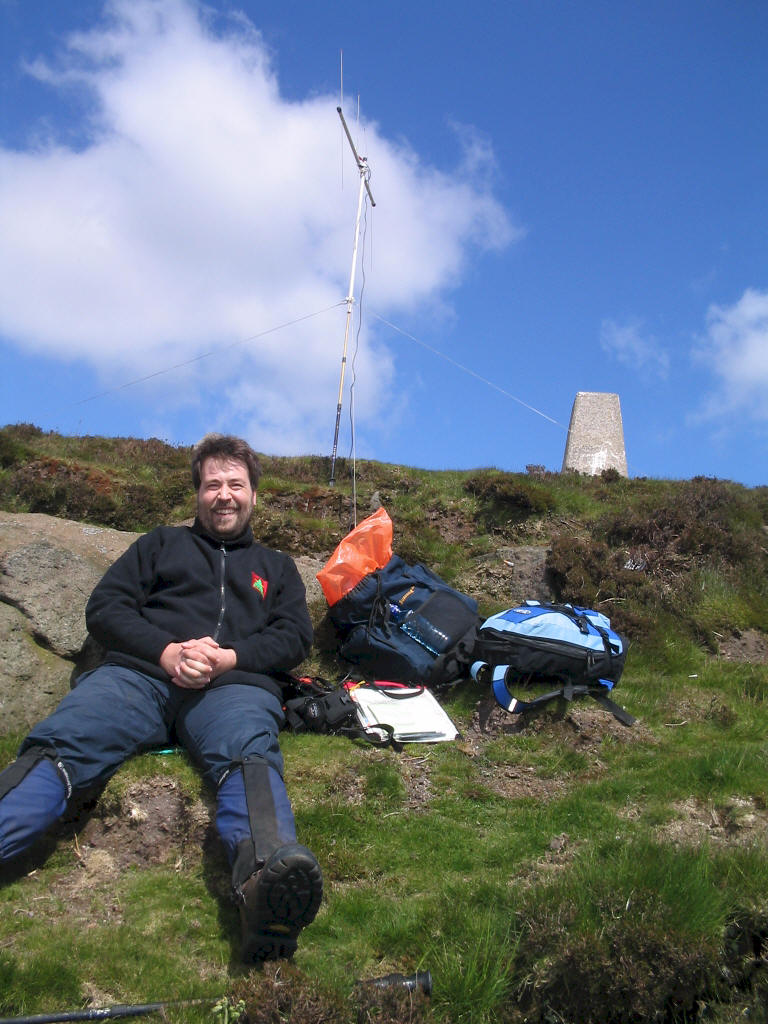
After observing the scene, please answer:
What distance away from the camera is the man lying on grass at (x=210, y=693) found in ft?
10.8

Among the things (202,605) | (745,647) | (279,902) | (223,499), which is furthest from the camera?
(745,647)

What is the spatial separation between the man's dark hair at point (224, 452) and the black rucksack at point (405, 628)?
1506mm

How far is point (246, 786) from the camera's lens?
370cm

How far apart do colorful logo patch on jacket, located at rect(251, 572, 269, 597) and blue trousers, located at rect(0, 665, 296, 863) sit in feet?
2.47

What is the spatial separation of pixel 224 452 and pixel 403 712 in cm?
234

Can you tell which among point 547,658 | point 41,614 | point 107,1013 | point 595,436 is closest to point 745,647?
point 547,658

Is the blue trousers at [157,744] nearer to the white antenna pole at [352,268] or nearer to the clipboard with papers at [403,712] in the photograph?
the clipboard with papers at [403,712]

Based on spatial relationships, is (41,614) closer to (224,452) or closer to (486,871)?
(224,452)

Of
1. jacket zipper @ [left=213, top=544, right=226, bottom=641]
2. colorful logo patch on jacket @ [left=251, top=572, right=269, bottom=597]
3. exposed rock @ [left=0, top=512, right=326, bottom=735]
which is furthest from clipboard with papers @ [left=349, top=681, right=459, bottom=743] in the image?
exposed rock @ [left=0, top=512, right=326, bottom=735]

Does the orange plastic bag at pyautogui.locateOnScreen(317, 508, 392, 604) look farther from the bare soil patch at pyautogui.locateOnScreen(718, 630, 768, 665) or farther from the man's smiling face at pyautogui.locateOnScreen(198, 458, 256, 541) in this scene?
the bare soil patch at pyautogui.locateOnScreen(718, 630, 768, 665)

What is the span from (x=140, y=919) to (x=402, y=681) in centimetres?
312

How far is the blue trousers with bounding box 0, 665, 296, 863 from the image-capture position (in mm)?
3570

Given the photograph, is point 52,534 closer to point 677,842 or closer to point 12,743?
point 12,743

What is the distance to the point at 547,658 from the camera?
20.2 feet
